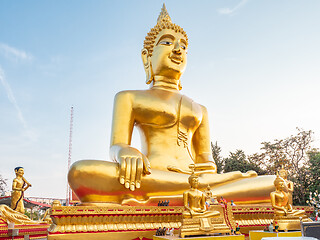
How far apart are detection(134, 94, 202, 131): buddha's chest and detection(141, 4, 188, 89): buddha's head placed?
709mm

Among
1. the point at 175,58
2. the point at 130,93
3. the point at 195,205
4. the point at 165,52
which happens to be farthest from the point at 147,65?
the point at 195,205

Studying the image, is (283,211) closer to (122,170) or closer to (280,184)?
(280,184)

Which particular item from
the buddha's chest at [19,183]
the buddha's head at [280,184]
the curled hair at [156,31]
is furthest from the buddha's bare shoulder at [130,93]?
the buddha's head at [280,184]

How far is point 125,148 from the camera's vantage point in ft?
20.0

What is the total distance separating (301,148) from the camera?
53.5 feet

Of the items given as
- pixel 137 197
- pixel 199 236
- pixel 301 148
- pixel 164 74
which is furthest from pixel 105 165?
pixel 301 148

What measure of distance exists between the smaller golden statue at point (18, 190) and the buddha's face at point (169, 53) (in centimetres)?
442

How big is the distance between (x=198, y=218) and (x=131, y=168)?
68.6 inches

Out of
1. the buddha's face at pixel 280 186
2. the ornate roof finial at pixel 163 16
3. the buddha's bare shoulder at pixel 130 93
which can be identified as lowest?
the buddha's face at pixel 280 186

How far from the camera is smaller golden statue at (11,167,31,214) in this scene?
7.83 meters

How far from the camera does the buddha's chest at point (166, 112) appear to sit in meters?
7.32

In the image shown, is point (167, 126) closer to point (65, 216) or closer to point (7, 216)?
point (65, 216)

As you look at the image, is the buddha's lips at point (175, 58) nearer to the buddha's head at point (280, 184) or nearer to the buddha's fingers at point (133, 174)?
the buddha's fingers at point (133, 174)

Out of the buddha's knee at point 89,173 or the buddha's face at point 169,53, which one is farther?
the buddha's face at point 169,53
